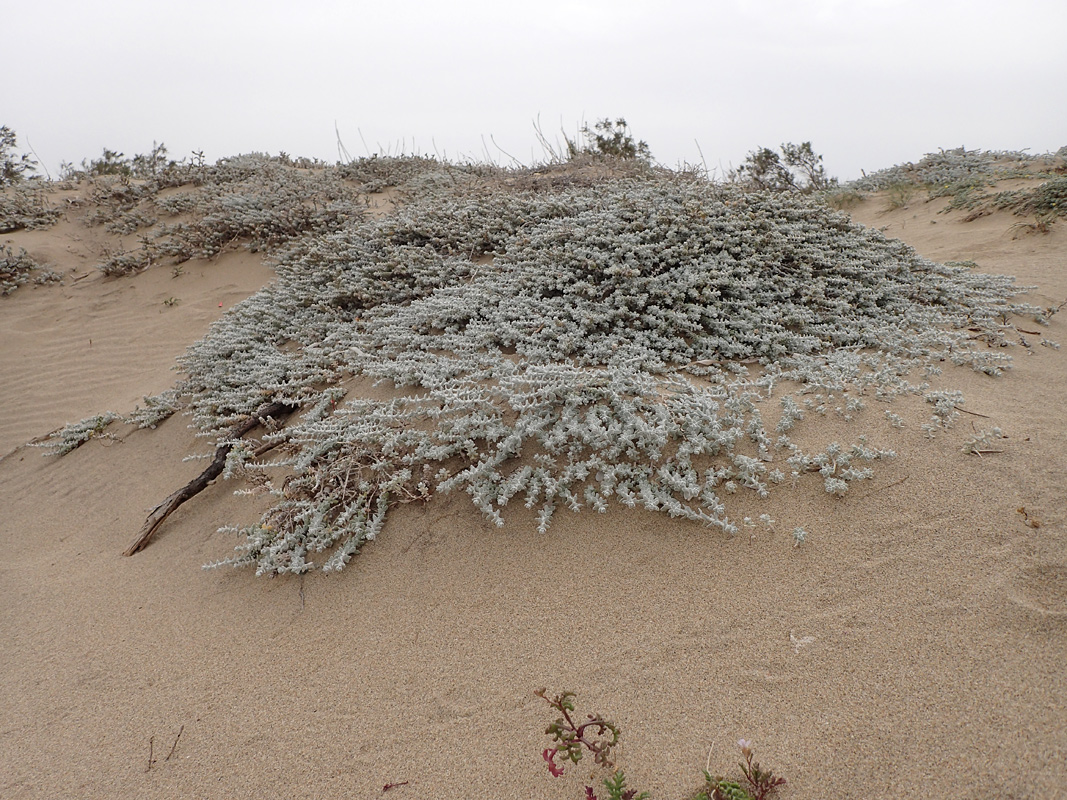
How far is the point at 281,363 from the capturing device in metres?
4.69

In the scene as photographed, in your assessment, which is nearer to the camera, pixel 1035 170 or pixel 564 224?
pixel 564 224

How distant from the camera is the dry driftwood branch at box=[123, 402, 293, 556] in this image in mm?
3727

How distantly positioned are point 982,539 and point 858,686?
0.98 meters

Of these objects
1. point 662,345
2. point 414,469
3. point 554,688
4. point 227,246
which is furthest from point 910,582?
point 227,246

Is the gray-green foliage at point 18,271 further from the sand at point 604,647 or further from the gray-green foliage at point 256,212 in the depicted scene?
the sand at point 604,647

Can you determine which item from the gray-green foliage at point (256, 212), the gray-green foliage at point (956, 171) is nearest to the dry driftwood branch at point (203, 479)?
the gray-green foliage at point (256, 212)

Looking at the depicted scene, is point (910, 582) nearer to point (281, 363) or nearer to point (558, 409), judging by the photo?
point (558, 409)

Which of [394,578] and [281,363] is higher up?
[281,363]

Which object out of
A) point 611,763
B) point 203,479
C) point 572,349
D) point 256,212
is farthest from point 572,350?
point 256,212

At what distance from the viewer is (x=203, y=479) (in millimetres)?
3977

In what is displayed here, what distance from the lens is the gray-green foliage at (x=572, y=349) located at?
3.10 m

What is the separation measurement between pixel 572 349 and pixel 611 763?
103 inches

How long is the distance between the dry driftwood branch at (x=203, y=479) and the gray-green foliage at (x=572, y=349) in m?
0.14

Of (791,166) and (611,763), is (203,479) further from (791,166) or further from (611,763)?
(791,166)
